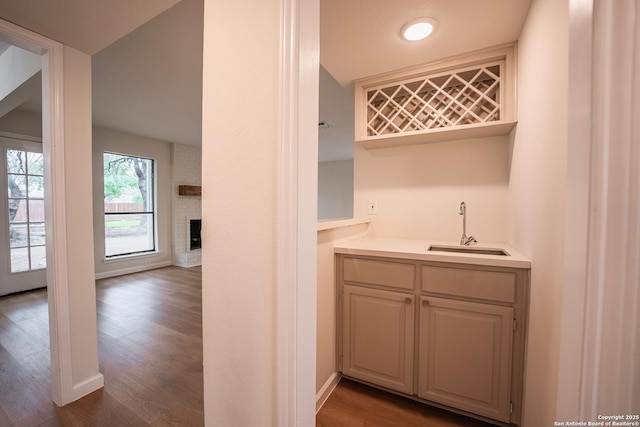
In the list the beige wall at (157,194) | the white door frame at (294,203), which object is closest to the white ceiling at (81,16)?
the white door frame at (294,203)

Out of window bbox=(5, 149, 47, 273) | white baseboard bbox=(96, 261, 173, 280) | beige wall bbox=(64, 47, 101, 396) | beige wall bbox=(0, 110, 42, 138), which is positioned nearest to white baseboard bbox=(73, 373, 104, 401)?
beige wall bbox=(64, 47, 101, 396)

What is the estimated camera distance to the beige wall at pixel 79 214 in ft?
4.77

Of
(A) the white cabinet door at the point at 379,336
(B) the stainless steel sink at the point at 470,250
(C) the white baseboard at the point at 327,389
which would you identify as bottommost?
(C) the white baseboard at the point at 327,389

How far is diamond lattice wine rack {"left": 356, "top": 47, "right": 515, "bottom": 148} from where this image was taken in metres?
1.58

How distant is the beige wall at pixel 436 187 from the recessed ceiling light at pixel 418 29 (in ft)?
2.58

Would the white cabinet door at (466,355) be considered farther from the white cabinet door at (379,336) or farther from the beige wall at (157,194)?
the beige wall at (157,194)

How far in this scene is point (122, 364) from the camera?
1.87 meters

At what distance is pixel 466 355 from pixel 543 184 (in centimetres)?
96

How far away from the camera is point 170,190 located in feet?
16.6

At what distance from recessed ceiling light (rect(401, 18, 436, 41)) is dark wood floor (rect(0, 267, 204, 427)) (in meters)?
2.53

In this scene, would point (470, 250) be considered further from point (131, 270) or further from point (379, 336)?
point (131, 270)

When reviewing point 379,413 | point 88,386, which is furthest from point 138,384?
point 379,413

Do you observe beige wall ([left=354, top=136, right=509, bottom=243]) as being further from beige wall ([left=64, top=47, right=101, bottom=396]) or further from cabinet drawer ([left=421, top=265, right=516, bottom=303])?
beige wall ([left=64, top=47, right=101, bottom=396])

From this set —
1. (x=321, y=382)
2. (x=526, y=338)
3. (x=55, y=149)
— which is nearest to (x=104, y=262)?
(x=55, y=149)
